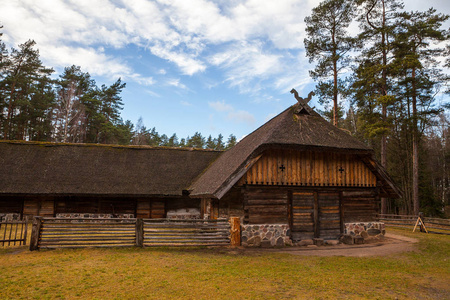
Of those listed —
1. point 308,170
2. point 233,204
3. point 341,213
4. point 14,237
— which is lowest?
point 14,237

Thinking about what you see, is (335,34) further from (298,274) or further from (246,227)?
(298,274)

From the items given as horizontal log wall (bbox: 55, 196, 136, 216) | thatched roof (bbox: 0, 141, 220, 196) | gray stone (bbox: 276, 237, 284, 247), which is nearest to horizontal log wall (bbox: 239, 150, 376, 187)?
gray stone (bbox: 276, 237, 284, 247)

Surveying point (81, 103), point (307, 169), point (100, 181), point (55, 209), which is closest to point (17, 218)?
point (55, 209)

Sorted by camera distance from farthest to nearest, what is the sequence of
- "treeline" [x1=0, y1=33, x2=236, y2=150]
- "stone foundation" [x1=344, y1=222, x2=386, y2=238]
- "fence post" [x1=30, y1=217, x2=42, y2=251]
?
"treeline" [x1=0, y1=33, x2=236, y2=150], "stone foundation" [x1=344, y1=222, x2=386, y2=238], "fence post" [x1=30, y1=217, x2=42, y2=251]

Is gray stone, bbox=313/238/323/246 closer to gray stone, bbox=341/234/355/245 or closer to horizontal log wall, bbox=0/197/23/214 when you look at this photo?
gray stone, bbox=341/234/355/245

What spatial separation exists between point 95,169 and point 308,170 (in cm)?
1461

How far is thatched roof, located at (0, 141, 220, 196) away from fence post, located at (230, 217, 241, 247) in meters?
7.62

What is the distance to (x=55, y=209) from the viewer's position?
19.6 meters

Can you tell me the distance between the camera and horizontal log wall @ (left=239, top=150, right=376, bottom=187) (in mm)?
13312

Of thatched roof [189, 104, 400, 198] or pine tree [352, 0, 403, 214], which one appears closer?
thatched roof [189, 104, 400, 198]

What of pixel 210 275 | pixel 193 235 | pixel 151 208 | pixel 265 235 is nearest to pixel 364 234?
pixel 265 235

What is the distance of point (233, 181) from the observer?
39.6 feet

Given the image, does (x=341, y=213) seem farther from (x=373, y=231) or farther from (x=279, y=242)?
(x=279, y=242)

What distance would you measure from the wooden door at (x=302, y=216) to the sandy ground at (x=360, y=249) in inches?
29.0
